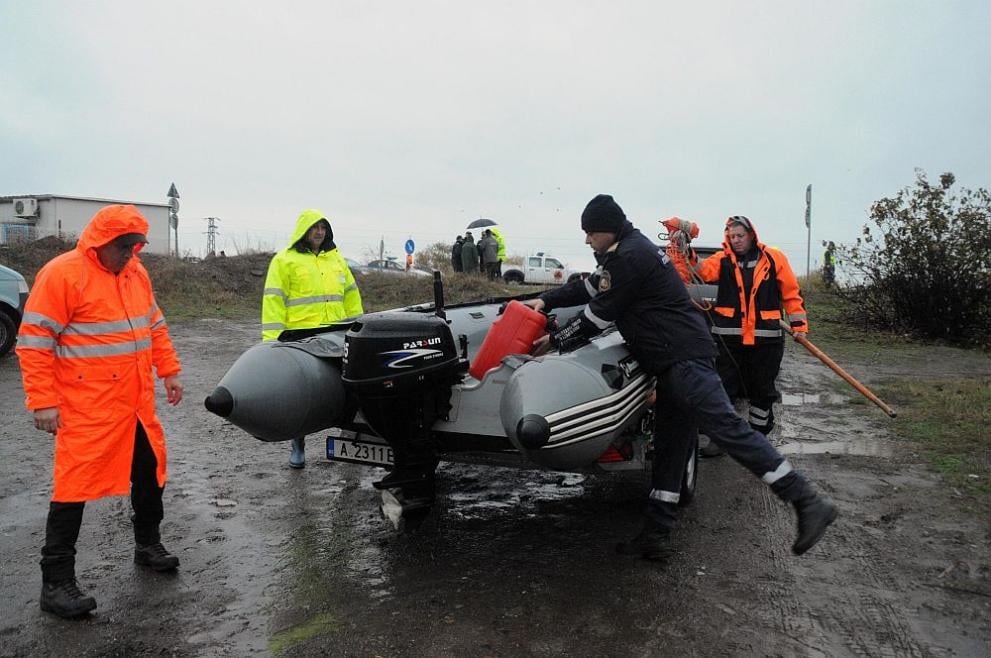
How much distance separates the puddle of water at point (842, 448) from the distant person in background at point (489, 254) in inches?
575

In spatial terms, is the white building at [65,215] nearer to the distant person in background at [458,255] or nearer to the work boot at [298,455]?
the distant person in background at [458,255]

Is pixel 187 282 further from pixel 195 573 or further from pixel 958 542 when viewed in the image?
pixel 958 542

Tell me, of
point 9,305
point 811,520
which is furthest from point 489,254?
point 811,520

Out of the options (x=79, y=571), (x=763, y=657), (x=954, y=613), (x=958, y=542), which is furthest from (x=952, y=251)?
(x=79, y=571)

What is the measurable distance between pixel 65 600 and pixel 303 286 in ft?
8.70

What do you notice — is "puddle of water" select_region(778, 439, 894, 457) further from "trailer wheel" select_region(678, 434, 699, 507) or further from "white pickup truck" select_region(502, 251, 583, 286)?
"white pickup truck" select_region(502, 251, 583, 286)

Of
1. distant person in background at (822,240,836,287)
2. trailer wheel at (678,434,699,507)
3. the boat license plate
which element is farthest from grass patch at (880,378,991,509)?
distant person in background at (822,240,836,287)

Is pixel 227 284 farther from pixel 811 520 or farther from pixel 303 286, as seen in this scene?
pixel 811 520

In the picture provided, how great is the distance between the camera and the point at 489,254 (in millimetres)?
21234

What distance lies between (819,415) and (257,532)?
17.5ft

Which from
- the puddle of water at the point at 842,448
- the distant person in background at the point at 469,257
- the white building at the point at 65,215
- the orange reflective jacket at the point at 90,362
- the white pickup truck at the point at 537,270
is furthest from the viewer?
the white pickup truck at the point at 537,270

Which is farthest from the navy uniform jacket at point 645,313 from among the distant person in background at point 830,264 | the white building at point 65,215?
the white building at point 65,215

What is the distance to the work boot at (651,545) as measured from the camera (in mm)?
4262

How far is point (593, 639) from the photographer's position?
340cm
